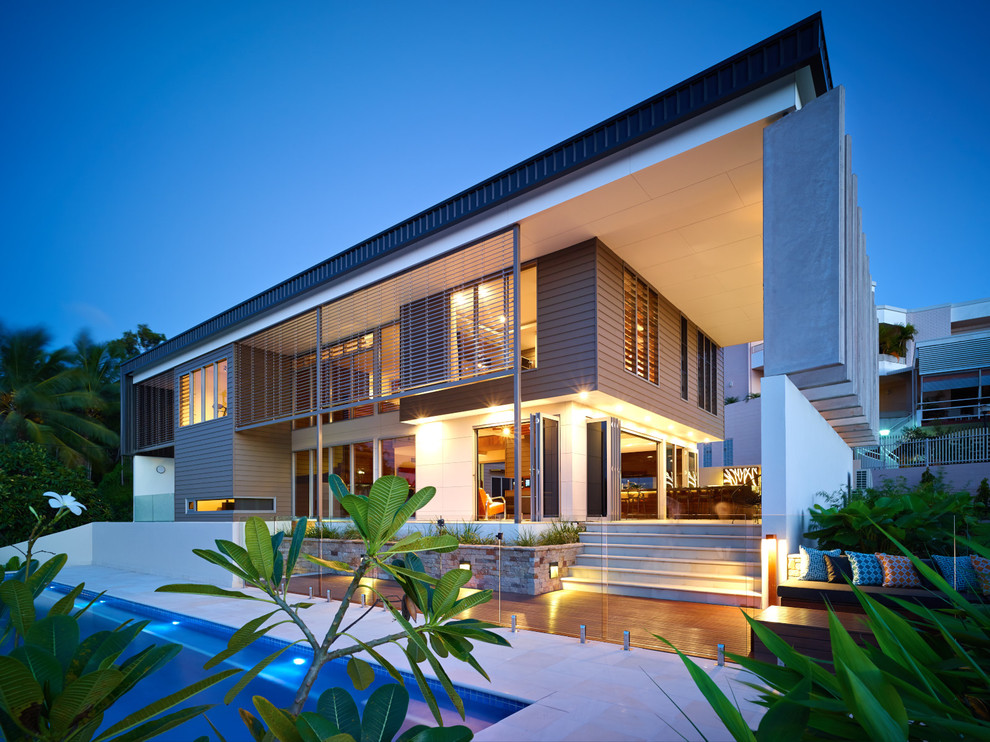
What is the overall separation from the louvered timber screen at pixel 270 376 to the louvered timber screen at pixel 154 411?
15.1 ft

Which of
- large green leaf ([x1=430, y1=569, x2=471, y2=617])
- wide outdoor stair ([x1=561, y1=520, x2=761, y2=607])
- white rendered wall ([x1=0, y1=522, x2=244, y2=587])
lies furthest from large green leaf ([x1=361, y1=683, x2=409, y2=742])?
white rendered wall ([x1=0, y1=522, x2=244, y2=587])

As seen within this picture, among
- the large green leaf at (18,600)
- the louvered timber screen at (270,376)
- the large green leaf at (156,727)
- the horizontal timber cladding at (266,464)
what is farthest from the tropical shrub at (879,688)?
the horizontal timber cladding at (266,464)

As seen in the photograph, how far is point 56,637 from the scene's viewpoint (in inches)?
34.8

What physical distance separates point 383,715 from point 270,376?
51.6 ft

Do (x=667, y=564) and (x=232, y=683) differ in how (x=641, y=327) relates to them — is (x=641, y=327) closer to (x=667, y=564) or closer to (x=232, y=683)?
(x=667, y=564)

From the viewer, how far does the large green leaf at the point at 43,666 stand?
0.80 metres

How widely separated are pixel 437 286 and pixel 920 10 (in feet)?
110

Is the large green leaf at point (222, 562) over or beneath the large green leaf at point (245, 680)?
over

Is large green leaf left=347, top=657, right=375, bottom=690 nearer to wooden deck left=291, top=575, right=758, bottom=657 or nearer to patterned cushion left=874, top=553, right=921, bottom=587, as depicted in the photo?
wooden deck left=291, top=575, right=758, bottom=657

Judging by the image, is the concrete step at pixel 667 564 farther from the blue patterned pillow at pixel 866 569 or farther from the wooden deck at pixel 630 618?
the blue patterned pillow at pixel 866 569

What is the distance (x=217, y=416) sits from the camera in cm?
1641

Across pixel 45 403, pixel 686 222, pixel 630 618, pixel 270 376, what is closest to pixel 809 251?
pixel 686 222

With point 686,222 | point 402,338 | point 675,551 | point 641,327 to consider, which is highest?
point 686,222

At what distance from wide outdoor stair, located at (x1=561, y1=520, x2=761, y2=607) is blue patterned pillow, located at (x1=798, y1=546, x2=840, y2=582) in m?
0.66
